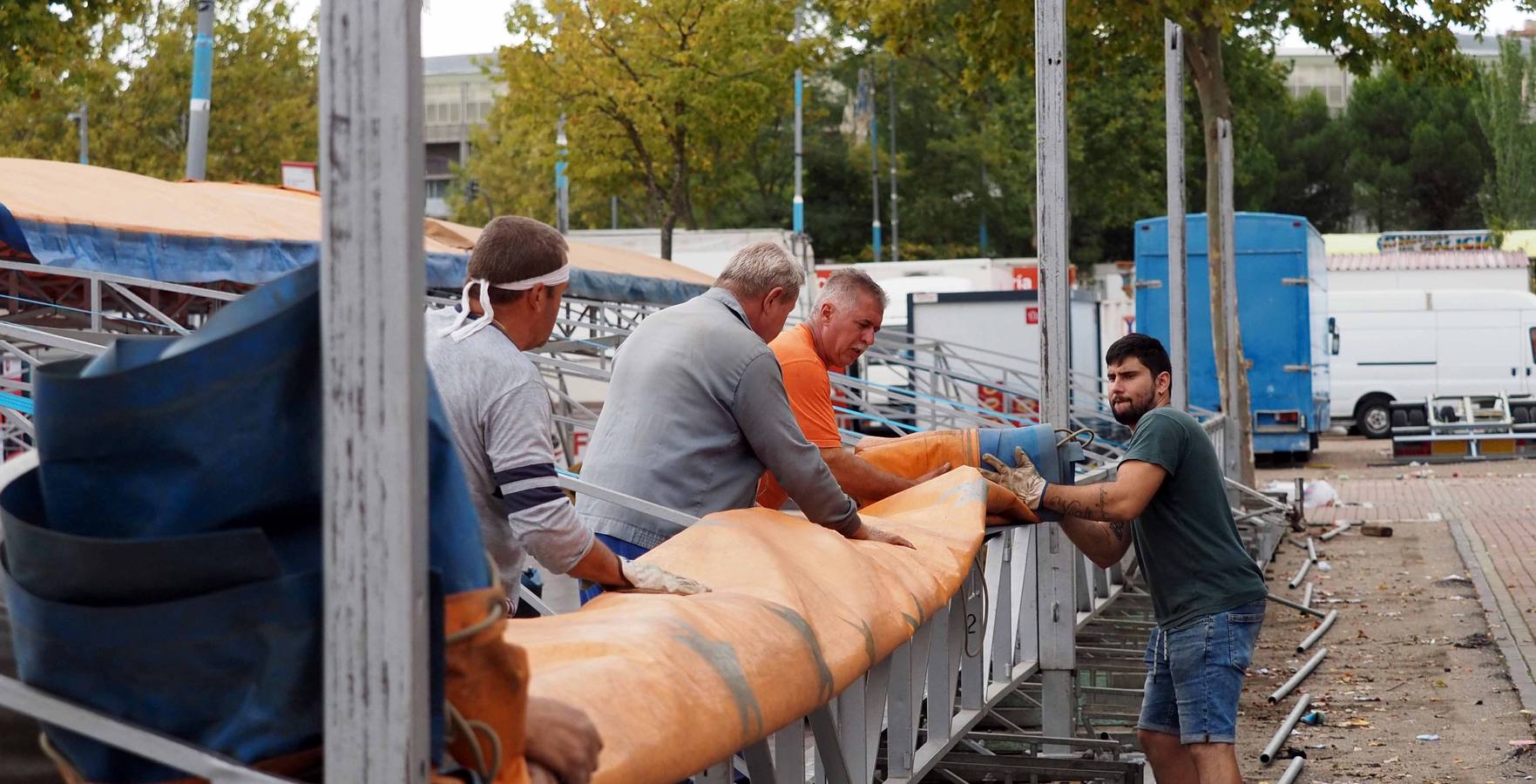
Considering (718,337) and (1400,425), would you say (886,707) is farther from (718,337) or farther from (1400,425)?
(1400,425)

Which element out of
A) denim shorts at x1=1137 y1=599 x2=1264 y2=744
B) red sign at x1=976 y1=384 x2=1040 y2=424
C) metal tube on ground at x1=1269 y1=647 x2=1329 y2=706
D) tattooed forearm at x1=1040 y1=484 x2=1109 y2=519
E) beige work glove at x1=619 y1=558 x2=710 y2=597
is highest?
beige work glove at x1=619 y1=558 x2=710 y2=597

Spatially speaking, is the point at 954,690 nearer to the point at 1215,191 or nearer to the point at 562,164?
the point at 1215,191

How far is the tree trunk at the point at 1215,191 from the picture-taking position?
53.2 feet

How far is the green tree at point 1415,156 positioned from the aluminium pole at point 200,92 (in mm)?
55283

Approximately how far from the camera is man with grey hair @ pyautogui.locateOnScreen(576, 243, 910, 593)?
13.9 ft

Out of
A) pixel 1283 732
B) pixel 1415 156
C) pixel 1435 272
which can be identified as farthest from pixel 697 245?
pixel 1415 156

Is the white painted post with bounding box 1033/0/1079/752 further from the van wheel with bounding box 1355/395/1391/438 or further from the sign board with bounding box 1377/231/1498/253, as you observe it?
the sign board with bounding box 1377/231/1498/253

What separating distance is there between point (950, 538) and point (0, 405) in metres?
2.85

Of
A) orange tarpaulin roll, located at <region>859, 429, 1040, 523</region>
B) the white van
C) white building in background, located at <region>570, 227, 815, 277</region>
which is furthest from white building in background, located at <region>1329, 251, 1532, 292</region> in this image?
orange tarpaulin roll, located at <region>859, 429, 1040, 523</region>

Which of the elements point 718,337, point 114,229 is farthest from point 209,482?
point 114,229

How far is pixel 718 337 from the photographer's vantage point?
14.1 feet

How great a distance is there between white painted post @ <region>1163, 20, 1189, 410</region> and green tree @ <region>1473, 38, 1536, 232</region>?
5073 centimetres

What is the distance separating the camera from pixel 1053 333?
21.5 feet

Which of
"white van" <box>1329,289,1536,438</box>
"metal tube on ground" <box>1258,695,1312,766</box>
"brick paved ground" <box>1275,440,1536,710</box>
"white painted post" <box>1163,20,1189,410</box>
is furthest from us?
"white van" <box>1329,289,1536,438</box>
